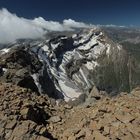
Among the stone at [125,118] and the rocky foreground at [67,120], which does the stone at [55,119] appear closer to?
the rocky foreground at [67,120]

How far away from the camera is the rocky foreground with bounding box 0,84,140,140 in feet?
114

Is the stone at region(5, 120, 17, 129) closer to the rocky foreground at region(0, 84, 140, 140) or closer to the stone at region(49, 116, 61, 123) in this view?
the rocky foreground at region(0, 84, 140, 140)

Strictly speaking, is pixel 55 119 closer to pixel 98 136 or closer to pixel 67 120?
pixel 67 120

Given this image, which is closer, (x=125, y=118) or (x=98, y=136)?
(x=98, y=136)

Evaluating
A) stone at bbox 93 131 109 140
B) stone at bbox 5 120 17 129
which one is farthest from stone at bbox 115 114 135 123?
stone at bbox 5 120 17 129

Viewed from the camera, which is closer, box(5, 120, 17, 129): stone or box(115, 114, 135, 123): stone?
box(5, 120, 17, 129): stone

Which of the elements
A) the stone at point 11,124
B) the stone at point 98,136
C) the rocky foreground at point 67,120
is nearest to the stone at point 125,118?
the rocky foreground at point 67,120

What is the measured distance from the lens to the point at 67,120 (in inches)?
1663

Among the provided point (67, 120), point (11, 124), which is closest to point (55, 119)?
point (67, 120)

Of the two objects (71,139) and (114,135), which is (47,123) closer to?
(71,139)

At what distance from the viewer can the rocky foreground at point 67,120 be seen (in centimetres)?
3481

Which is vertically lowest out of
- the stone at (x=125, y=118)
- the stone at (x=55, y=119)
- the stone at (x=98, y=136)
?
the stone at (x=55, y=119)

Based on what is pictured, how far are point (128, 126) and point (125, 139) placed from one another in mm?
2050

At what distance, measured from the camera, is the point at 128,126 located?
35750 millimetres
